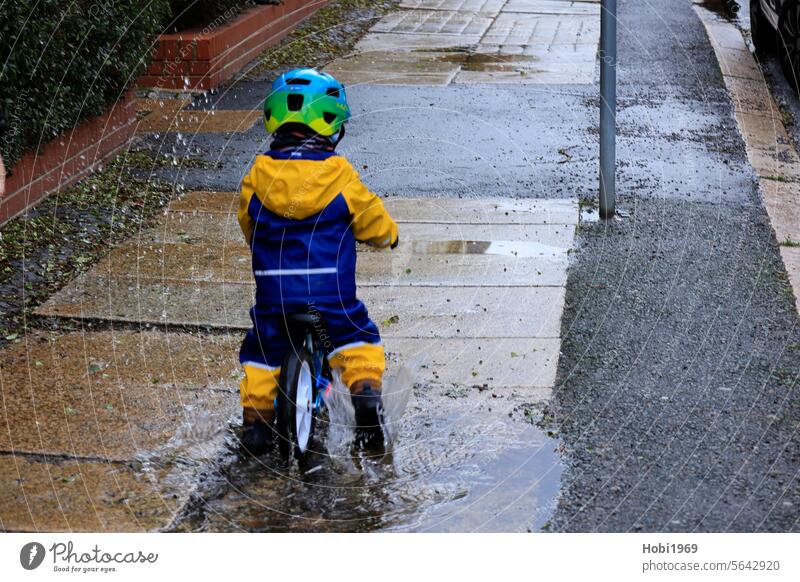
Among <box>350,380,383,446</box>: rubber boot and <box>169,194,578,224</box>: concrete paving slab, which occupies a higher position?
<box>350,380,383,446</box>: rubber boot

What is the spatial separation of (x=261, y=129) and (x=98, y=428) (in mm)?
5650

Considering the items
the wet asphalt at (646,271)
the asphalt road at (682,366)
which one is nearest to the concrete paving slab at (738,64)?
the wet asphalt at (646,271)

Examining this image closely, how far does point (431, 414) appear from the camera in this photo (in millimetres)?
5094

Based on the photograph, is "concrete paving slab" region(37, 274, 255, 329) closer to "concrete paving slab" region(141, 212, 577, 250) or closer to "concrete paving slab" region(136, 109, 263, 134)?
"concrete paving slab" region(141, 212, 577, 250)

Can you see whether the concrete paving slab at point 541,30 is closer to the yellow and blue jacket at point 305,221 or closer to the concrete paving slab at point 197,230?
the concrete paving slab at point 197,230

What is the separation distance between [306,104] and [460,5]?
41.8 ft

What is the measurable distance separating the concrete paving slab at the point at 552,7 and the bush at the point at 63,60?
781 centimetres

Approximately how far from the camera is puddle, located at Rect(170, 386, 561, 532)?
4.16 metres

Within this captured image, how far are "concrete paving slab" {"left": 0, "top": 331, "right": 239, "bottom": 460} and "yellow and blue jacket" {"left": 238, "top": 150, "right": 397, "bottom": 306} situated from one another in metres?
0.90

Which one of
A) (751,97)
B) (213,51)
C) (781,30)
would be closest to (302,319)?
(213,51)

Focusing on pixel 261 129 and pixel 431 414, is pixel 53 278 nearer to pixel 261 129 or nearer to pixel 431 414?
pixel 431 414
